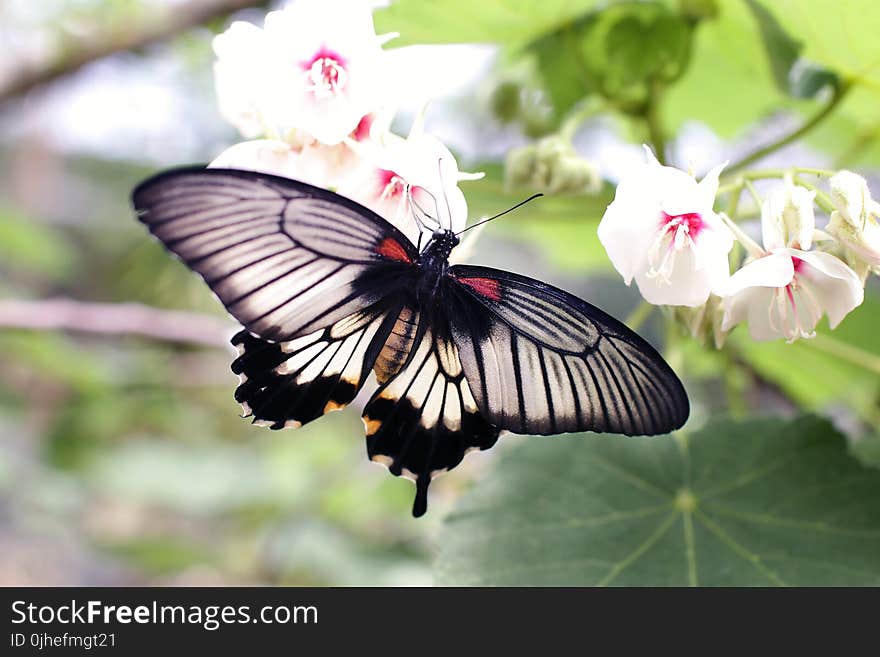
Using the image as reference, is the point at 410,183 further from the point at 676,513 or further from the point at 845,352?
the point at 845,352

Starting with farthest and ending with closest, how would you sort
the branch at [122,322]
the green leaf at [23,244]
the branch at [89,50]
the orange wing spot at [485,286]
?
1. the green leaf at [23,244]
2. the branch at [89,50]
3. the branch at [122,322]
4. the orange wing spot at [485,286]

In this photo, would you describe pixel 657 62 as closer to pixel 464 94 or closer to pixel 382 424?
pixel 382 424

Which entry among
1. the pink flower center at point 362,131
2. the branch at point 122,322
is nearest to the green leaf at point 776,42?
the pink flower center at point 362,131

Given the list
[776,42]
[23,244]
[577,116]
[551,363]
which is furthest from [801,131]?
[23,244]

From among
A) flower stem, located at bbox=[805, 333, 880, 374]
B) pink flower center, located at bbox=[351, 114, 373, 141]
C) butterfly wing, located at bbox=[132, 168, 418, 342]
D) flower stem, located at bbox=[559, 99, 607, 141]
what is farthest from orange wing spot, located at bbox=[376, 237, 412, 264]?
flower stem, located at bbox=[805, 333, 880, 374]

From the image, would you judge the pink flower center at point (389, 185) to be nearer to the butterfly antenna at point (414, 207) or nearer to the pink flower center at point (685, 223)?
the butterfly antenna at point (414, 207)
